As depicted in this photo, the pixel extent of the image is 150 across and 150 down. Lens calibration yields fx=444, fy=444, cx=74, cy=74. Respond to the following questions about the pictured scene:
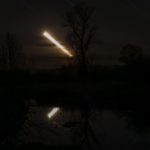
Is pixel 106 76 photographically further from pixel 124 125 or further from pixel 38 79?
pixel 124 125

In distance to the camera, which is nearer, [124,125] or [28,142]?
[28,142]

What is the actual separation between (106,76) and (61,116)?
113ft

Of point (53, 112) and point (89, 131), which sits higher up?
point (53, 112)

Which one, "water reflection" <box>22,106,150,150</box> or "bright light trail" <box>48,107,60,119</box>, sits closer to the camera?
"water reflection" <box>22,106,150,150</box>

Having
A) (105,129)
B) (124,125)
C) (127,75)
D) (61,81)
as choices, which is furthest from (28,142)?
(61,81)

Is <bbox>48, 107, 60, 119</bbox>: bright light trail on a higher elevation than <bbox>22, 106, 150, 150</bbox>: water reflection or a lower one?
higher

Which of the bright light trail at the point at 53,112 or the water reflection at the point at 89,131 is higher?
the bright light trail at the point at 53,112

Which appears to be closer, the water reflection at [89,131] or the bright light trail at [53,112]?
the water reflection at [89,131]

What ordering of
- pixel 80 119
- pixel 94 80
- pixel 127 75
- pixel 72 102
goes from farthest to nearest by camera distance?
pixel 94 80 → pixel 127 75 → pixel 72 102 → pixel 80 119

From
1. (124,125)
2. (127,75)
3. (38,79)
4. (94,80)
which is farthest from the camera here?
(38,79)

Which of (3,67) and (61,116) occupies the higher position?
(3,67)

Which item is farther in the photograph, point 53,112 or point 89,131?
point 53,112

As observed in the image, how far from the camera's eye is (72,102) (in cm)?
4684

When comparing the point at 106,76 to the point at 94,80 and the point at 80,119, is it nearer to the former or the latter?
the point at 94,80
